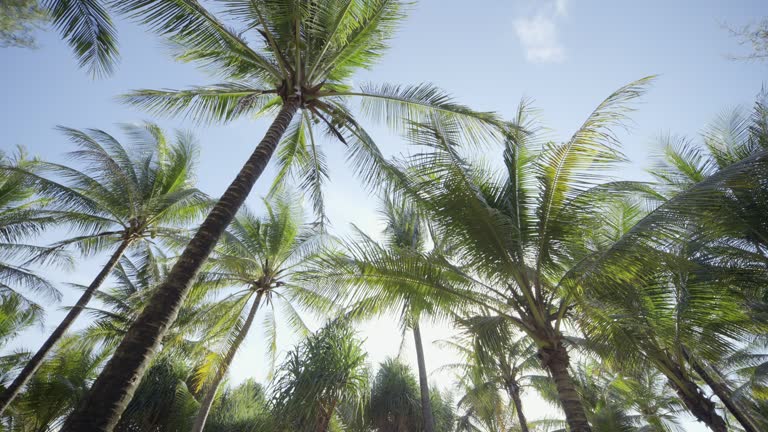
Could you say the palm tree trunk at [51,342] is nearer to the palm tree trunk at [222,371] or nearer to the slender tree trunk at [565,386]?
the palm tree trunk at [222,371]

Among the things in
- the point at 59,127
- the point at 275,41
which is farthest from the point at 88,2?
the point at 59,127

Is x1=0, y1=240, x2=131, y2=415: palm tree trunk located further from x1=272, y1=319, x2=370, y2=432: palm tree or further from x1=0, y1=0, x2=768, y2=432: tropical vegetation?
x1=272, y1=319, x2=370, y2=432: palm tree

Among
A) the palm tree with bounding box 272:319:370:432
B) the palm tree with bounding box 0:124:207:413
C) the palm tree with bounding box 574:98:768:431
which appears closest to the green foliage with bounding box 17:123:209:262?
the palm tree with bounding box 0:124:207:413

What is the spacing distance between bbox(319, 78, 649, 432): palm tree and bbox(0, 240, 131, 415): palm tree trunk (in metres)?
8.19

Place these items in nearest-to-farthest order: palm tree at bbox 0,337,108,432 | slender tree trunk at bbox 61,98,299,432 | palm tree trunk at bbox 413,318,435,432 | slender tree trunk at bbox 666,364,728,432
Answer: slender tree trunk at bbox 61,98,299,432 < slender tree trunk at bbox 666,364,728,432 < palm tree trunk at bbox 413,318,435,432 < palm tree at bbox 0,337,108,432

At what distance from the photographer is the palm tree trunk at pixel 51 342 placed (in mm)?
8586

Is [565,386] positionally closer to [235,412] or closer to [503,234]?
[503,234]

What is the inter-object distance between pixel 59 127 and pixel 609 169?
13092mm

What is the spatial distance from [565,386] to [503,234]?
238 cm

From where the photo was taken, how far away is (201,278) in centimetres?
1027

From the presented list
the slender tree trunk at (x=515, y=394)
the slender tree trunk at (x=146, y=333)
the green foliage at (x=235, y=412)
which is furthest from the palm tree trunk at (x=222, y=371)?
the slender tree trunk at (x=515, y=394)

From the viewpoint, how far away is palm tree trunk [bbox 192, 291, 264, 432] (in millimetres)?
9234

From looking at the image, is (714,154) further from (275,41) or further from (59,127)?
(59,127)

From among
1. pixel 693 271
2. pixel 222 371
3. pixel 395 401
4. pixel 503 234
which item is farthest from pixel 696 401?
pixel 222 371
